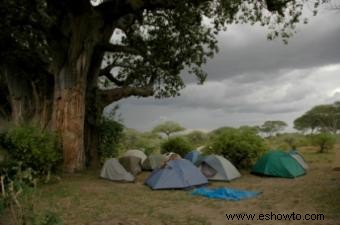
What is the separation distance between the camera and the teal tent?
1429 cm

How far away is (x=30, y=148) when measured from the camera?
1242cm

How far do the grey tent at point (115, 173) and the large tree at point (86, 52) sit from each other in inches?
59.3

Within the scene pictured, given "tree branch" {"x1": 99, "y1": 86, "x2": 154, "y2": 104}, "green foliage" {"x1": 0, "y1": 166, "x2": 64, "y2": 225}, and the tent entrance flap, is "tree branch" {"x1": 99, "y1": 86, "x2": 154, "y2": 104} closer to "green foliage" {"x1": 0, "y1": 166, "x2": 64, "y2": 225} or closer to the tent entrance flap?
the tent entrance flap

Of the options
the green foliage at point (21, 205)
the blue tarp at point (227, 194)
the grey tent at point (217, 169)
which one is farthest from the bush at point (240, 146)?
the green foliage at point (21, 205)

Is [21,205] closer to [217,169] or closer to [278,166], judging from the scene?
[217,169]

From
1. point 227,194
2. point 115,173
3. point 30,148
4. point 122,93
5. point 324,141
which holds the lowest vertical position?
point 227,194

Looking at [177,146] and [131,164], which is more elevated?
[177,146]

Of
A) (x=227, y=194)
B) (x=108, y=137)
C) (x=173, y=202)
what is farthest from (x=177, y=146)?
(x=173, y=202)

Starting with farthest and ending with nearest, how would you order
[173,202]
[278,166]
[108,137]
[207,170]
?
[108,137] < [278,166] < [207,170] < [173,202]

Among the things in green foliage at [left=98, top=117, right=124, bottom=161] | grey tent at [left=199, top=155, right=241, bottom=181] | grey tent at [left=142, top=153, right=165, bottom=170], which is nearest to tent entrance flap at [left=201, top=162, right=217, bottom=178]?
grey tent at [left=199, top=155, right=241, bottom=181]

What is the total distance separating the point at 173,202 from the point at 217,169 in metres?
4.05

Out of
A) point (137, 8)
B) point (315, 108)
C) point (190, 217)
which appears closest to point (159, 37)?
point (137, 8)

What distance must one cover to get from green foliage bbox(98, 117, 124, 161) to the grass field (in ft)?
16.7

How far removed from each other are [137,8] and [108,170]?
5.91 m
